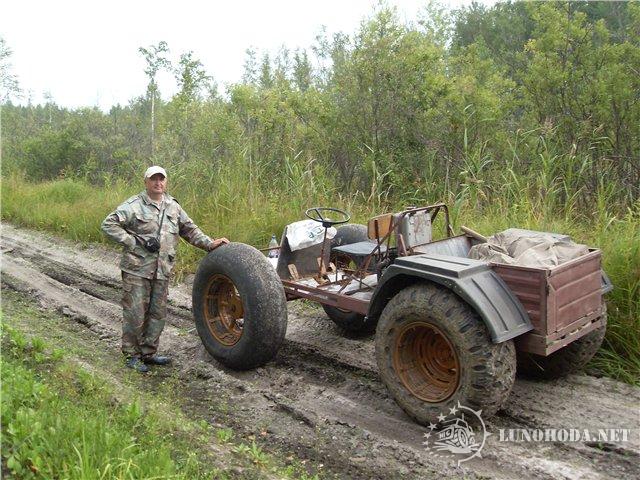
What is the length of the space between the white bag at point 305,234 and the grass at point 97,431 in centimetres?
171

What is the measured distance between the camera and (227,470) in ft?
10.7

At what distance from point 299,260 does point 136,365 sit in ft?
5.59

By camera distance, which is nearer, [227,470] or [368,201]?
[227,470]

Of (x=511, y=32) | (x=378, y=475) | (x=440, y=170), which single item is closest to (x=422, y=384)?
(x=378, y=475)

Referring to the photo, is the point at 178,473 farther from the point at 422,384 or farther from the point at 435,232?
the point at 435,232

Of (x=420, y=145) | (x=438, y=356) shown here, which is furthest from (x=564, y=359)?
(x=420, y=145)

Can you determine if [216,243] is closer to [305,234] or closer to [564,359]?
[305,234]

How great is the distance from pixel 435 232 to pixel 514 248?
8.59 feet

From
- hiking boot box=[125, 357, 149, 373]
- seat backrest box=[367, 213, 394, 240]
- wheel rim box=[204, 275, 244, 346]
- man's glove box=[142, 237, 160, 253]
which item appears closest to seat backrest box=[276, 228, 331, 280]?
wheel rim box=[204, 275, 244, 346]

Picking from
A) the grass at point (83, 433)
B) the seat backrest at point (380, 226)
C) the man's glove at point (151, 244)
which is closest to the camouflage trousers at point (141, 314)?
the man's glove at point (151, 244)

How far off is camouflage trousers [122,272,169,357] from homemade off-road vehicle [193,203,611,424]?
1.08ft

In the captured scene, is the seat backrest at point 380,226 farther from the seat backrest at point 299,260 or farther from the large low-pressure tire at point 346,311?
the large low-pressure tire at point 346,311

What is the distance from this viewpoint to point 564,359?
4277 millimetres

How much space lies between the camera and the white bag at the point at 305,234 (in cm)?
544
